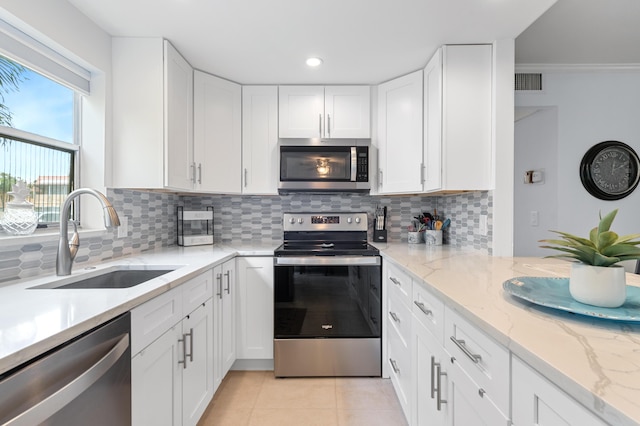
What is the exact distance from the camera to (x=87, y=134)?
1755 millimetres

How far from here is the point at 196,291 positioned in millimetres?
1527

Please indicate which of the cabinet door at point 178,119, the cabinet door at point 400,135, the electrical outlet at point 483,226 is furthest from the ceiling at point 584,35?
the cabinet door at point 178,119

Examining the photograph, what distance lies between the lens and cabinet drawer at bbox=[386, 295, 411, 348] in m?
1.59

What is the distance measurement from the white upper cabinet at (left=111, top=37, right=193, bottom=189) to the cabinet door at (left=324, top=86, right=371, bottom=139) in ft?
3.81

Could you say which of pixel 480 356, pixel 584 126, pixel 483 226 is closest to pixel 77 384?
pixel 480 356

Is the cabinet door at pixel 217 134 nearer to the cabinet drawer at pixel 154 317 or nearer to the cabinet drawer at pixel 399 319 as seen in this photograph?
the cabinet drawer at pixel 154 317

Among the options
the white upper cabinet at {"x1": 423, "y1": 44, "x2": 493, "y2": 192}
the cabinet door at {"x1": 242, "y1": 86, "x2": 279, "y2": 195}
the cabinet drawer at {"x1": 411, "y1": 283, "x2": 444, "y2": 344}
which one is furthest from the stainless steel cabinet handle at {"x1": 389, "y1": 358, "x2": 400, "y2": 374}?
the cabinet door at {"x1": 242, "y1": 86, "x2": 279, "y2": 195}

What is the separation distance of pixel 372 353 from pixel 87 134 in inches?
91.5

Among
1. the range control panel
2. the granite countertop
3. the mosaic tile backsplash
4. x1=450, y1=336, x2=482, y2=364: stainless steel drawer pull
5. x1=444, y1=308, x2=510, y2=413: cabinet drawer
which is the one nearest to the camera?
the granite countertop

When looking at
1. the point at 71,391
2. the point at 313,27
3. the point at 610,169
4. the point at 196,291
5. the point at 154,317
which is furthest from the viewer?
the point at 610,169

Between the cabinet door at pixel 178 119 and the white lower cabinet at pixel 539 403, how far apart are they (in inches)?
75.9

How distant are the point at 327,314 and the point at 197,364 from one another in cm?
91

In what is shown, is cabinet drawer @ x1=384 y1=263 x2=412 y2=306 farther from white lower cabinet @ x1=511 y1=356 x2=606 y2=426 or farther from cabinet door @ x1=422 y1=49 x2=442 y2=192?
white lower cabinet @ x1=511 y1=356 x2=606 y2=426

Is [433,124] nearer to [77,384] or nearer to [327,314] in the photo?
[327,314]
